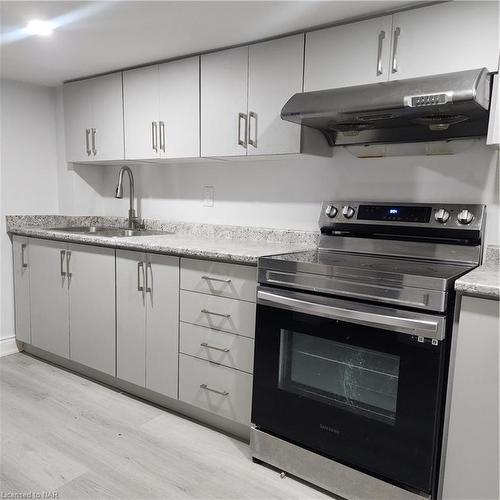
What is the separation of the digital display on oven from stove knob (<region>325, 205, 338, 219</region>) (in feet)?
0.42

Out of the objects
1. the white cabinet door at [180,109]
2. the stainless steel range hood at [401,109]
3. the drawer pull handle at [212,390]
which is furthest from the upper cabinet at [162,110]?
the drawer pull handle at [212,390]

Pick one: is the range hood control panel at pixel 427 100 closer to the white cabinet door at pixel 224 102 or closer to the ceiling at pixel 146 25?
the ceiling at pixel 146 25

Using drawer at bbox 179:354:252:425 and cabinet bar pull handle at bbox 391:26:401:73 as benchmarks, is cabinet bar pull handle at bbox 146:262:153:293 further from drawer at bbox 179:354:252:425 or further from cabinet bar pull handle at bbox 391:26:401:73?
cabinet bar pull handle at bbox 391:26:401:73

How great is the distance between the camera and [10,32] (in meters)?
2.20

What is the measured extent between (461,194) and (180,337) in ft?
4.83

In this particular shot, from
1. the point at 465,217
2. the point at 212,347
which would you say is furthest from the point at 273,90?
the point at 212,347

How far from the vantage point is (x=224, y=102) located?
2.34 metres

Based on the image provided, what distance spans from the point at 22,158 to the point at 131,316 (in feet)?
5.22

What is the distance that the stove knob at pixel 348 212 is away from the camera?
2.17 meters

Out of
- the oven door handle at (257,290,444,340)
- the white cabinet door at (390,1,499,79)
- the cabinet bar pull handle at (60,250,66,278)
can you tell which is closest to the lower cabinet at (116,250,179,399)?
the cabinet bar pull handle at (60,250,66,278)

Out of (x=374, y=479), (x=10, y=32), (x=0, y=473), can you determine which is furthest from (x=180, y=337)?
(x=10, y=32)

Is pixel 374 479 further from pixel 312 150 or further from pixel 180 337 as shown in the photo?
pixel 312 150

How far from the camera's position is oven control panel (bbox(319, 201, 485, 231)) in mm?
1861

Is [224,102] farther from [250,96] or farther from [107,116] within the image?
[107,116]
